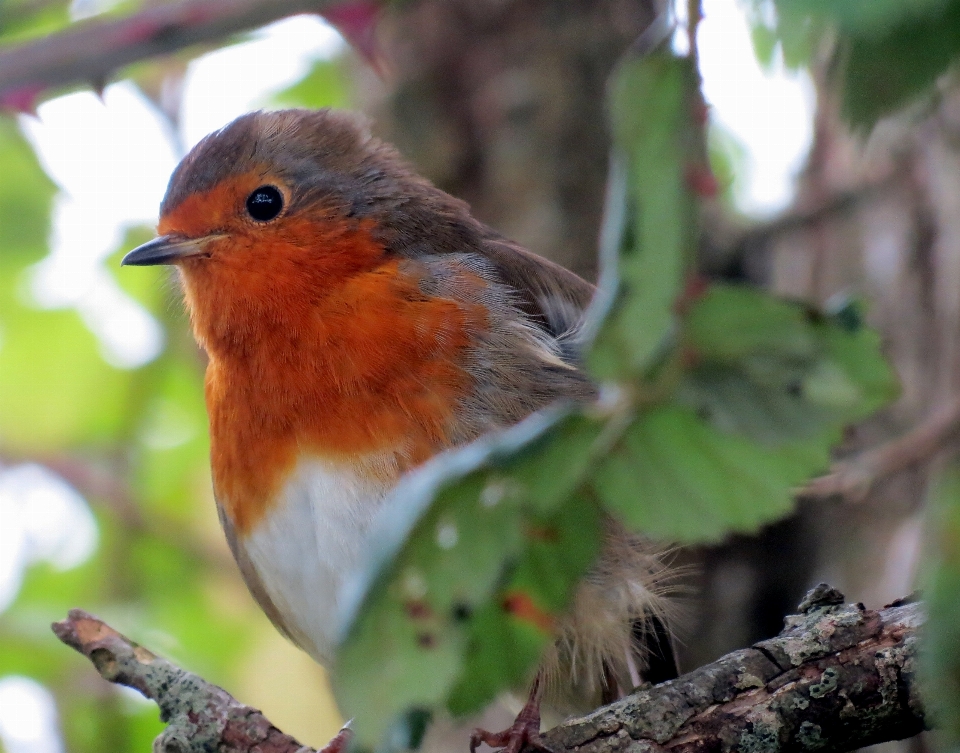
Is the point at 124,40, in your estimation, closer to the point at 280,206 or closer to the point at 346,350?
the point at 346,350

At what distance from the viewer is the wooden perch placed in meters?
1.81

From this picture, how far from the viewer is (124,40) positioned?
1.67 metres

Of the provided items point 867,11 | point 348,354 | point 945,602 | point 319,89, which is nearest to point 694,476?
point 945,602

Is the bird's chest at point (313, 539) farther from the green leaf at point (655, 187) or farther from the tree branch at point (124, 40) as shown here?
the green leaf at point (655, 187)

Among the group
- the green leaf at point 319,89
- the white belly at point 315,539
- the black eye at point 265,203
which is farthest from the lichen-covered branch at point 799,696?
the green leaf at point 319,89

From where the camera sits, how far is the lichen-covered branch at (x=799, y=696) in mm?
1800

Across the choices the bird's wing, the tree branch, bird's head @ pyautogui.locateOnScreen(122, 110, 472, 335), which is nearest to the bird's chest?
bird's head @ pyautogui.locateOnScreen(122, 110, 472, 335)

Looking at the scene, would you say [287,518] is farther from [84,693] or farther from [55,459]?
[55,459]

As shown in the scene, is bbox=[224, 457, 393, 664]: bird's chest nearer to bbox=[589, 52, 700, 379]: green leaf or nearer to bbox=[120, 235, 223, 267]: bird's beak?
bbox=[120, 235, 223, 267]: bird's beak

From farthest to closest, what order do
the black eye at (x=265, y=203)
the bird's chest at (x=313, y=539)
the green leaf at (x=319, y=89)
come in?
the green leaf at (x=319, y=89) → the black eye at (x=265, y=203) → the bird's chest at (x=313, y=539)

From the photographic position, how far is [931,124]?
369 cm

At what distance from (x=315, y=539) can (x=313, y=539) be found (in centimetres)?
1

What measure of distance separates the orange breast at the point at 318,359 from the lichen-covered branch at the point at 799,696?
2.88ft

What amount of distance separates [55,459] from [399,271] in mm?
2629
